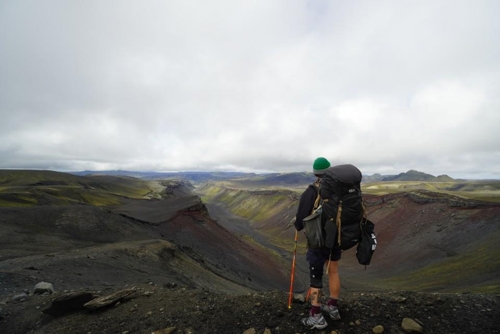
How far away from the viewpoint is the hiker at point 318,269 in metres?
5.25

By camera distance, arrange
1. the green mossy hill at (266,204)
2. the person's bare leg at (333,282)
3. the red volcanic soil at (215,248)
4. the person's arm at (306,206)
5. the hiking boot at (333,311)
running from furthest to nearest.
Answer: the green mossy hill at (266,204)
the red volcanic soil at (215,248)
the person's arm at (306,206)
the person's bare leg at (333,282)
the hiking boot at (333,311)

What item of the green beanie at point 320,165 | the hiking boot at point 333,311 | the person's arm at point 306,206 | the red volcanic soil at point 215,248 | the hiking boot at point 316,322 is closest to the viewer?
the hiking boot at point 316,322

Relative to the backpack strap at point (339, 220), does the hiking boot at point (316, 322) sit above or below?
below

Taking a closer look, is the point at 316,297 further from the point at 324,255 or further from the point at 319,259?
the point at 324,255

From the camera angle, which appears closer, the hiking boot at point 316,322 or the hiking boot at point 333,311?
the hiking boot at point 316,322

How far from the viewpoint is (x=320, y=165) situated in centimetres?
589

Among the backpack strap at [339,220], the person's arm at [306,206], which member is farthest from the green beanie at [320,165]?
the backpack strap at [339,220]

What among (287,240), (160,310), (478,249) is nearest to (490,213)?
(478,249)

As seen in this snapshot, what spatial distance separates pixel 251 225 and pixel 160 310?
102 m

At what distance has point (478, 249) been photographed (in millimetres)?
30656

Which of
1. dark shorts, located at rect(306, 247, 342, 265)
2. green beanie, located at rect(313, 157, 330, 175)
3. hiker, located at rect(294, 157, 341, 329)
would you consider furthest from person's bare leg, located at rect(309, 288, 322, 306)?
green beanie, located at rect(313, 157, 330, 175)

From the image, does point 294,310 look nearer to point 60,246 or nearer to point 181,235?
point 60,246

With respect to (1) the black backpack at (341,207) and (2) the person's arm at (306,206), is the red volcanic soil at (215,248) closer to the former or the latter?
(2) the person's arm at (306,206)

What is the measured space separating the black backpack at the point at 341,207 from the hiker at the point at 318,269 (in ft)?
1.02
